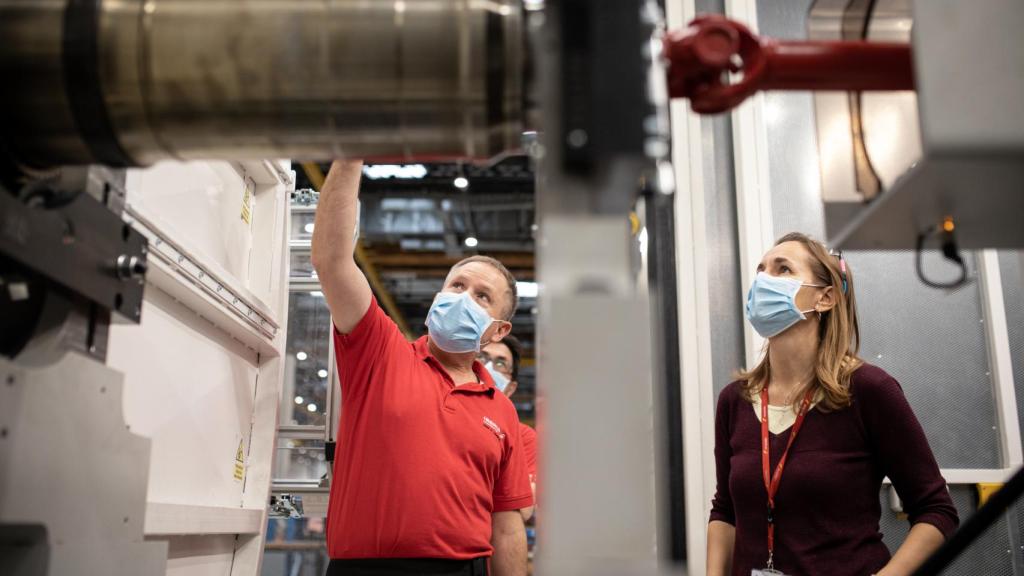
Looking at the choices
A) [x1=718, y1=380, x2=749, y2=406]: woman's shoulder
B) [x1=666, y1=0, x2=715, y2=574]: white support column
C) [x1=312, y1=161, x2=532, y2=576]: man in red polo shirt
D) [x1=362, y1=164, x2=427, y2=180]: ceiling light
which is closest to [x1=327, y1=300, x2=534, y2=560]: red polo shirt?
[x1=312, y1=161, x2=532, y2=576]: man in red polo shirt

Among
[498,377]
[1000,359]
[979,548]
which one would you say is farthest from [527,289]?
[979,548]

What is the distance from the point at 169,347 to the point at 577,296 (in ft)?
3.67

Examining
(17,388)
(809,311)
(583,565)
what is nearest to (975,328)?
(809,311)

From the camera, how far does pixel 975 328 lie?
9.25 feet

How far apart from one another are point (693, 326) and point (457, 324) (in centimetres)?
99

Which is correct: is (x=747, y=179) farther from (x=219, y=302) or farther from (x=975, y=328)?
(x=219, y=302)

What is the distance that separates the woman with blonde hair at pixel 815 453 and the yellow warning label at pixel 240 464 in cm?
117

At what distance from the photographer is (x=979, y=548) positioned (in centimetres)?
261

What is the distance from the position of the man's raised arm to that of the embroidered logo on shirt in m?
0.44

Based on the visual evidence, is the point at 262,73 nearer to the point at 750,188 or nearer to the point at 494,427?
the point at 494,427

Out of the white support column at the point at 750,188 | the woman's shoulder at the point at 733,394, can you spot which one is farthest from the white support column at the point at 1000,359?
the woman's shoulder at the point at 733,394

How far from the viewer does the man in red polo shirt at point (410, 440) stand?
1.85 m

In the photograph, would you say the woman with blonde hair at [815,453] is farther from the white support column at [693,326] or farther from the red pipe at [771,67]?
the red pipe at [771,67]

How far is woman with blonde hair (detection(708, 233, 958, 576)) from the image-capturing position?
5.85ft
